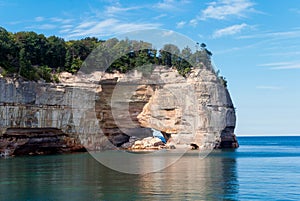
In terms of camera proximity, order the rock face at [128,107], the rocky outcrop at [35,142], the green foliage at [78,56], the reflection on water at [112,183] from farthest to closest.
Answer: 1. the green foliage at [78,56]
2. the rock face at [128,107]
3. the rocky outcrop at [35,142]
4. the reflection on water at [112,183]

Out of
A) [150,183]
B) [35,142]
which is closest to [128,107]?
[35,142]

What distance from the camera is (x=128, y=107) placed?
5997 centimetres

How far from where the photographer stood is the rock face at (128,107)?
4866 centimetres

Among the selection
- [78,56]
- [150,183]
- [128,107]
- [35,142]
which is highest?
[78,56]

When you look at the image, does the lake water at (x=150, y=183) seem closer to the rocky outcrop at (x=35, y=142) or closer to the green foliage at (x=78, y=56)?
the rocky outcrop at (x=35, y=142)

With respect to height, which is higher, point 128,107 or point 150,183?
point 128,107

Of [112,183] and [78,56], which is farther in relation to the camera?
[78,56]

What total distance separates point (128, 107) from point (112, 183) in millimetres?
35772

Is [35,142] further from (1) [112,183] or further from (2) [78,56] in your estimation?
(1) [112,183]

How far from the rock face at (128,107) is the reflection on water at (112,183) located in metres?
16.0

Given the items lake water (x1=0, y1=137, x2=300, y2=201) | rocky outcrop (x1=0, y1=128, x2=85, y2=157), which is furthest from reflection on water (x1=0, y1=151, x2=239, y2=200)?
rocky outcrop (x1=0, y1=128, x2=85, y2=157)

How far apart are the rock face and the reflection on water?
52.6ft

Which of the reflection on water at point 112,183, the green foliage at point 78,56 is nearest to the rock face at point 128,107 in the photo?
the green foliage at point 78,56

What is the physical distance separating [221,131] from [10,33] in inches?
1224
